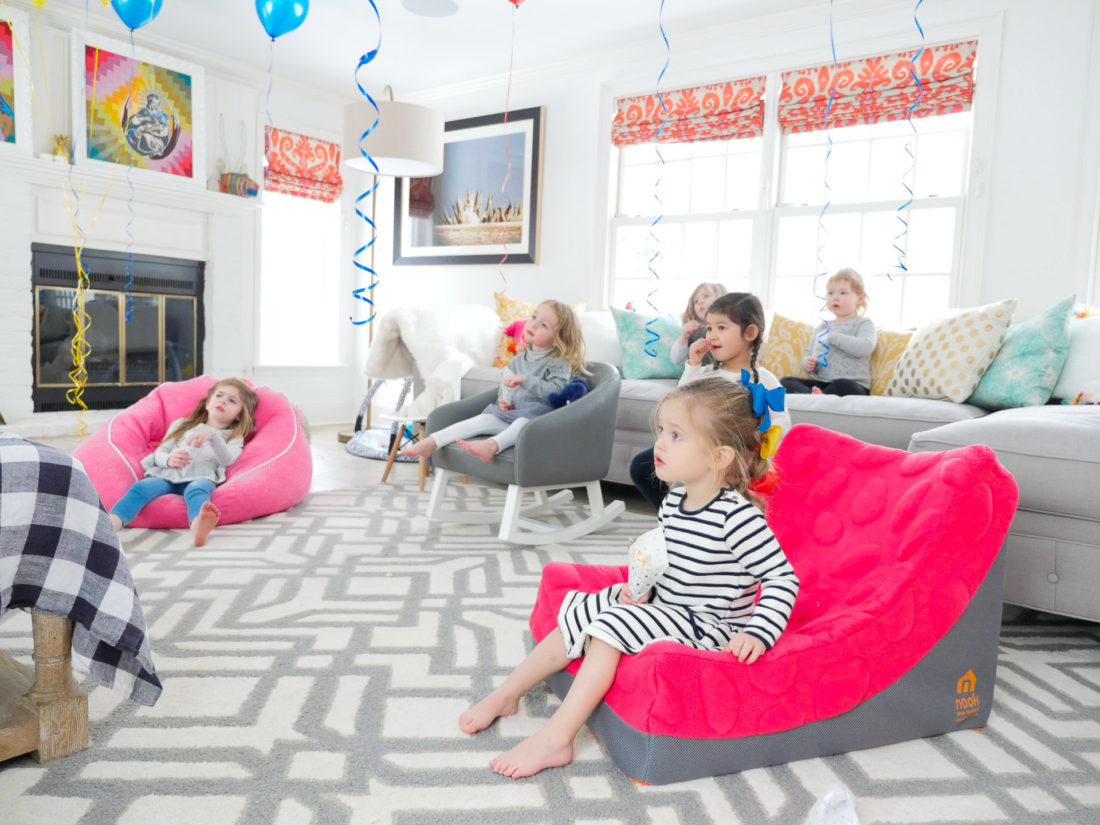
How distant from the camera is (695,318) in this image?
331 cm

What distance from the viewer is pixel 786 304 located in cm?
426

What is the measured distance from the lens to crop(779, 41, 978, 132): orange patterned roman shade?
363 centimetres

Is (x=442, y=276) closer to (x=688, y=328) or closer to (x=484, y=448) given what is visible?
(x=688, y=328)

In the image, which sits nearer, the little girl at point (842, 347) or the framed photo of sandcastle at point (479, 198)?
the little girl at point (842, 347)

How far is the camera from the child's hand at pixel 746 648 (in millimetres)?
1220

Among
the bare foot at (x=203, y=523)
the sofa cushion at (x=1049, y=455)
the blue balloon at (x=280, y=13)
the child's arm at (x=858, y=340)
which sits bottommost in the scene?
the bare foot at (x=203, y=523)

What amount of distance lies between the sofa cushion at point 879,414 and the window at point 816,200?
3.04ft

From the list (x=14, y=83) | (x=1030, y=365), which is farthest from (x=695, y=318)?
(x=14, y=83)

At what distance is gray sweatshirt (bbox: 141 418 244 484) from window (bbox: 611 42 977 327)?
8.52 ft

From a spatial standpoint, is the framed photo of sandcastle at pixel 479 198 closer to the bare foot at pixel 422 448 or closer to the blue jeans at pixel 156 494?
the bare foot at pixel 422 448

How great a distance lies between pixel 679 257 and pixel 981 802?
3754mm

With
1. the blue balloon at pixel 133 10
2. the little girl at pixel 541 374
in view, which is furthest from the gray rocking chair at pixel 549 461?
the blue balloon at pixel 133 10

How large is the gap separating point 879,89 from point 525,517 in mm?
2793

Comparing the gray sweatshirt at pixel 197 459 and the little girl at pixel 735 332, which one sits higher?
the little girl at pixel 735 332
